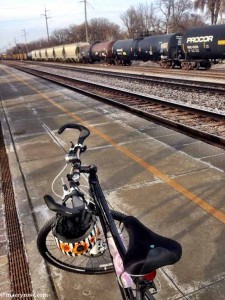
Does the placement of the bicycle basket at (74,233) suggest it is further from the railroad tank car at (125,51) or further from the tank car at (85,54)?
the tank car at (85,54)

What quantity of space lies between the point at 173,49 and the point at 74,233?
32.9 meters

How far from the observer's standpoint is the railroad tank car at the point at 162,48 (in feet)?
107

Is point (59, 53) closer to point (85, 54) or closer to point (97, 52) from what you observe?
point (85, 54)

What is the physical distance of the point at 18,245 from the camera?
13.1 feet

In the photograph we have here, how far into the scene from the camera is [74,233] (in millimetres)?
2781

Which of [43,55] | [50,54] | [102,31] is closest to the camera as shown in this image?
[50,54]

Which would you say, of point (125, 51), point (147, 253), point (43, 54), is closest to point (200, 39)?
point (125, 51)

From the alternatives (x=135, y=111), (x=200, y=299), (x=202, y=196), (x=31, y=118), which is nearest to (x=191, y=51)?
(x=135, y=111)

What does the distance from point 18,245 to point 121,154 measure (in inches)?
141

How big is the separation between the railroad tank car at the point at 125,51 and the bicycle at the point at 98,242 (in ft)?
125

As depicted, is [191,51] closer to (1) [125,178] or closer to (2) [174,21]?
(1) [125,178]

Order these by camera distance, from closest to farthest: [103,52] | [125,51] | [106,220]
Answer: [106,220] → [125,51] → [103,52]

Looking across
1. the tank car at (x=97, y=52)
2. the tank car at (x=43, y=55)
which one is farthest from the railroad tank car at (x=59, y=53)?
the tank car at (x=43, y=55)

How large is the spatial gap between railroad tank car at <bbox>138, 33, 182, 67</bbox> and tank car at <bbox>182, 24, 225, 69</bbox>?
2124 millimetres
